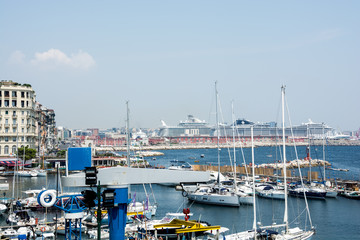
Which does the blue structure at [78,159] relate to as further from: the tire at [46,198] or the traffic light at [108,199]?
the traffic light at [108,199]

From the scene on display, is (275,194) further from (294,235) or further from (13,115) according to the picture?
(13,115)

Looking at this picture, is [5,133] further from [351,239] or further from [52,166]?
[351,239]

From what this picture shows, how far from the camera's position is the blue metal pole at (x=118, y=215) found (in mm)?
10008

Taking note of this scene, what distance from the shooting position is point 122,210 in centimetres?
1016

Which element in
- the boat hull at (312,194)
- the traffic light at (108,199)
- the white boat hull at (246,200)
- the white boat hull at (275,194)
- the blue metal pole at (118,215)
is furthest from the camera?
the boat hull at (312,194)

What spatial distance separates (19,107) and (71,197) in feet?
160

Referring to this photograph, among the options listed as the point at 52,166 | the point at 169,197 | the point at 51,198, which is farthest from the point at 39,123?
the point at 51,198

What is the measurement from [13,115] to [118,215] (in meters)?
50.6

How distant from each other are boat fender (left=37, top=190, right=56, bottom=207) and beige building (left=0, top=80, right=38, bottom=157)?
47.3 metres

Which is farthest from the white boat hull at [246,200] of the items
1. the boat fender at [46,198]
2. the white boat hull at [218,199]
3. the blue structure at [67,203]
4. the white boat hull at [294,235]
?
the boat fender at [46,198]

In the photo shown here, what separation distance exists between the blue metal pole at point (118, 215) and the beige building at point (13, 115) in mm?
49553

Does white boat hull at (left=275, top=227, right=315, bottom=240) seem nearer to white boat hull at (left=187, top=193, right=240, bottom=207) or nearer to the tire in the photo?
white boat hull at (left=187, top=193, right=240, bottom=207)

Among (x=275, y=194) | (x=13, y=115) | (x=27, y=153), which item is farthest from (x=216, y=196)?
(x=13, y=115)

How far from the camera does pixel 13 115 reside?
5625cm
